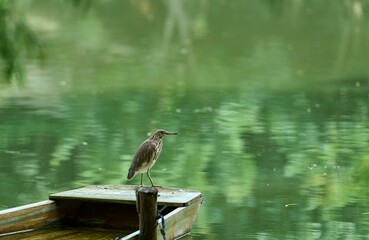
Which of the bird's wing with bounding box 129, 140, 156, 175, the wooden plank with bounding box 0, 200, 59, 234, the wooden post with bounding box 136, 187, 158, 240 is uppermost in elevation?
the bird's wing with bounding box 129, 140, 156, 175

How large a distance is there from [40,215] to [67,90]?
364 inches

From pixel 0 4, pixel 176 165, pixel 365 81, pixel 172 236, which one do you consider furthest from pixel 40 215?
pixel 365 81

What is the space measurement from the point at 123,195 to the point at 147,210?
1.34m

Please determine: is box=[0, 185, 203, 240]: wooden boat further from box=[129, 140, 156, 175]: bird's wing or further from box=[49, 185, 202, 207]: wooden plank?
box=[129, 140, 156, 175]: bird's wing

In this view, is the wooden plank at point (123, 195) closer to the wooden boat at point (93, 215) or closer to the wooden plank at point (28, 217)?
the wooden boat at point (93, 215)

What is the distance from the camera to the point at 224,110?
1591cm

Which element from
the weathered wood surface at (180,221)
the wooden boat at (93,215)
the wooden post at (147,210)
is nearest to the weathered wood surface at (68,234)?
the wooden boat at (93,215)

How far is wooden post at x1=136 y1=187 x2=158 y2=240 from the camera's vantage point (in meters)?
7.76

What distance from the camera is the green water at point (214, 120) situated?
418 inches

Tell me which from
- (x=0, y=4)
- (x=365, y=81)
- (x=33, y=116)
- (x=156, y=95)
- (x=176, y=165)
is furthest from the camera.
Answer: (x=365, y=81)

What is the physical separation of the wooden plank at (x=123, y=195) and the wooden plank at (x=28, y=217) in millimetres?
118

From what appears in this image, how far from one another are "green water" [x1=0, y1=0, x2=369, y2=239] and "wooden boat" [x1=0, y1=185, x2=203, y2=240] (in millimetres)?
431

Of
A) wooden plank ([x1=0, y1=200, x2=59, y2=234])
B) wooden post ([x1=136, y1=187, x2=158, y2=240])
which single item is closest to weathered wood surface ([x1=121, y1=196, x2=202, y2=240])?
wooden post ([x1=136, y1=187, x2=158, y2=240])

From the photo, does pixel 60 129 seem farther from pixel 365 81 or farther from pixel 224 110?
pixel 365 81
